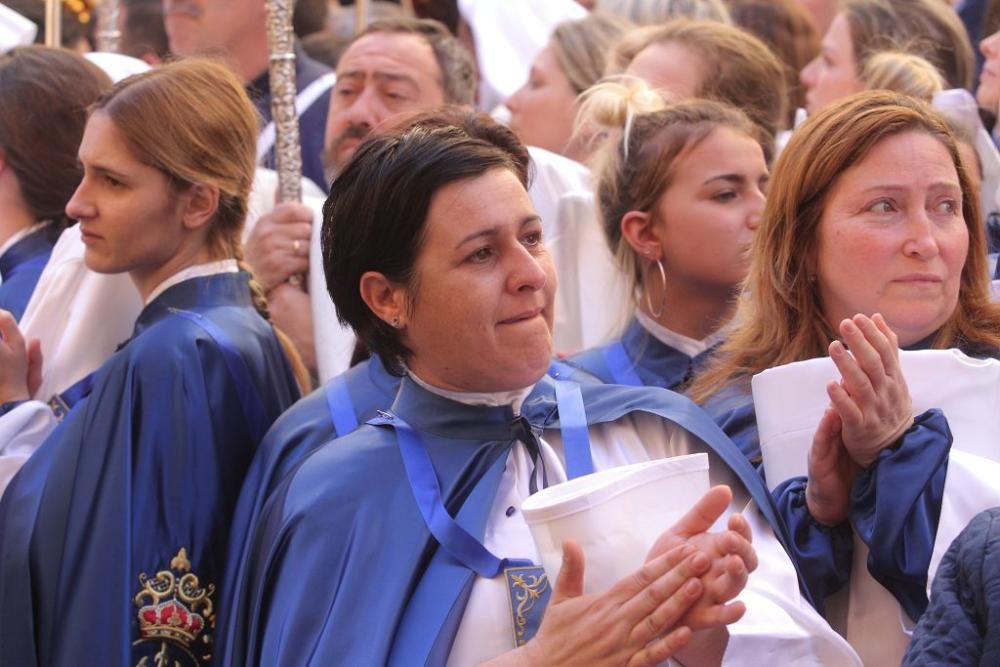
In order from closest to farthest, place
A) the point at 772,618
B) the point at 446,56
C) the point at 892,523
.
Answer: the point at 772,618 < the point at 892,523 < the point at 446,56

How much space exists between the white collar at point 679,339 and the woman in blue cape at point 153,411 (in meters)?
0.85

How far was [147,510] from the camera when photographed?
135 inches

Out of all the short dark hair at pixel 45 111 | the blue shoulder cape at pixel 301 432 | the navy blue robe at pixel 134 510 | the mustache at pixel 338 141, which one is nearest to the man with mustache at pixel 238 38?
the mustache at pixel 338 141

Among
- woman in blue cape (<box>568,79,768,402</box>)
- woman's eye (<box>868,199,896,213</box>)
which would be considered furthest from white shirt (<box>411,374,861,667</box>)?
woman in blue cape (<box>568,79,768,402</box>)

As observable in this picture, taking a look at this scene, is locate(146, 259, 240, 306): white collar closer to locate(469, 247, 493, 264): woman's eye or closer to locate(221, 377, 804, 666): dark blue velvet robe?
locate(221, 377, 804, 666): dark blue velvet robe

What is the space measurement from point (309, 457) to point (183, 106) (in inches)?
45.6

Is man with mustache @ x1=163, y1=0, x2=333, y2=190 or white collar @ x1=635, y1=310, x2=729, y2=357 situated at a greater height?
man with mustache @ x1=163, y1=0, x2=333, y2=190

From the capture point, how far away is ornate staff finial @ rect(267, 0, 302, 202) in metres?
4.73

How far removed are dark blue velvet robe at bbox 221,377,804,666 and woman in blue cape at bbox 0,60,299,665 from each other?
1.53ft

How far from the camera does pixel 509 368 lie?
110 inches

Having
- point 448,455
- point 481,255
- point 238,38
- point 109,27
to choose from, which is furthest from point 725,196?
point 109,27

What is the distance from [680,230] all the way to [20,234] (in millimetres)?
1843

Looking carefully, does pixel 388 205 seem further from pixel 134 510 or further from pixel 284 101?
pixel 284 101

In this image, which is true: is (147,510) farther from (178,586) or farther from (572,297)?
(572,297)
